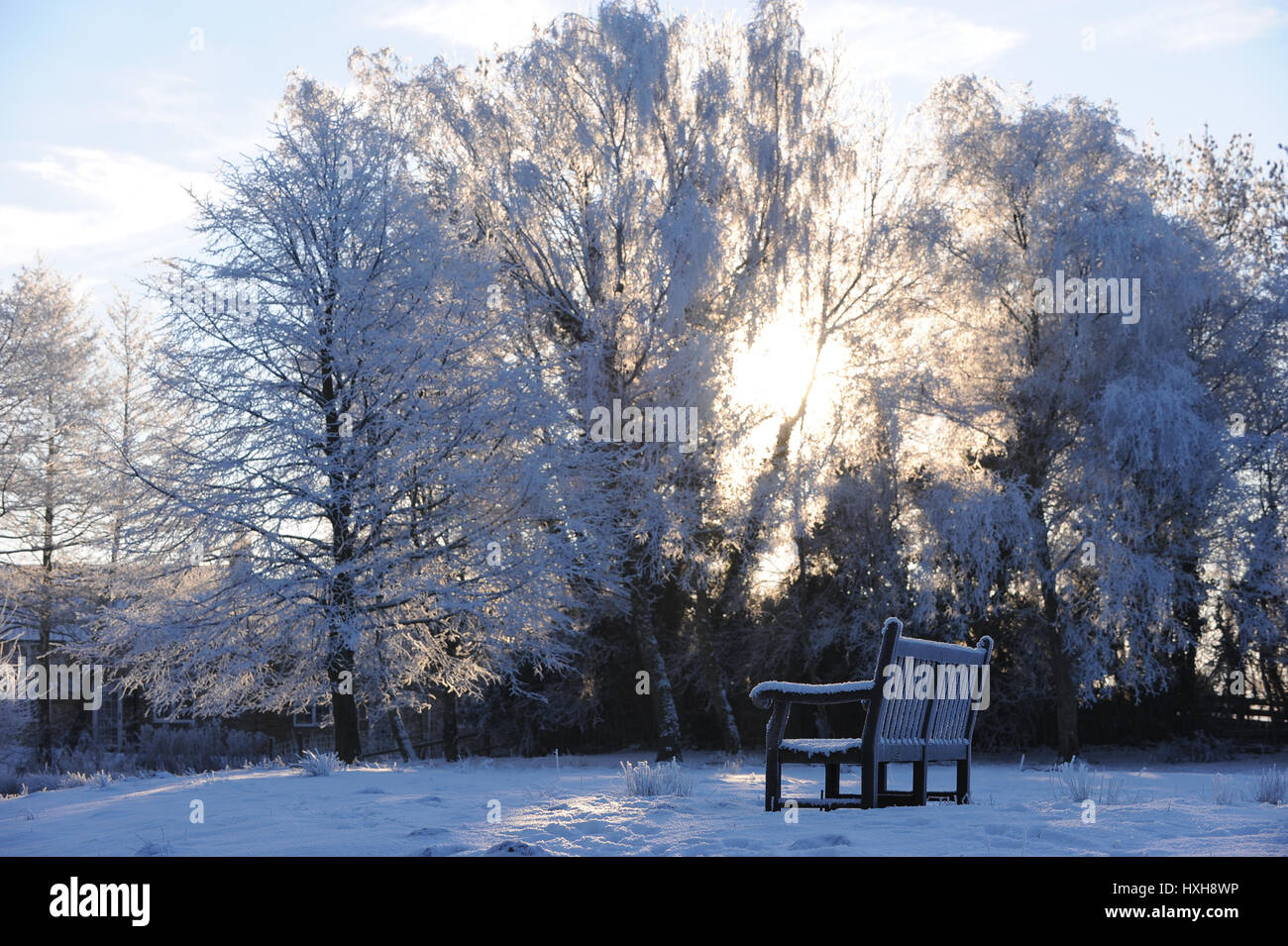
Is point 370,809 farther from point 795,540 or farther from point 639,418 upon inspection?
point 795,540

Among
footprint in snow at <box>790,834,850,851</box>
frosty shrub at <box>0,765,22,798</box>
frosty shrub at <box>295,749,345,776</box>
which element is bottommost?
frosty shrub at <box>0,765,22,798</box>

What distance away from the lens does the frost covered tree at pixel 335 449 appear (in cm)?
1364

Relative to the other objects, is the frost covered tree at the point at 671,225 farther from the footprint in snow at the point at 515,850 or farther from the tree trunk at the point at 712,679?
the footprint in snow at the point at 515,850

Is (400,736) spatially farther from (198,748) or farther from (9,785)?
(9,785)

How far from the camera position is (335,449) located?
1382 centimetres

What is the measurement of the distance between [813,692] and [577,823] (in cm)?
167

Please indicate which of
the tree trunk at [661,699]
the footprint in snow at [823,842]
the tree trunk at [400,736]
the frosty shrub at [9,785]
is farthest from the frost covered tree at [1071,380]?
the footprint in snow at [823,842]

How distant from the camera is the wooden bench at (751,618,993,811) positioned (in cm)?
647

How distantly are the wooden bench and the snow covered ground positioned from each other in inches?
9.9

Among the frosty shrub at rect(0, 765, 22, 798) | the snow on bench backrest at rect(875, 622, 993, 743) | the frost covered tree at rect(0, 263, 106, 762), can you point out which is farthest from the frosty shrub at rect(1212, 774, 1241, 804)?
the frost covered tree at rect(0, 263, 106, 762)

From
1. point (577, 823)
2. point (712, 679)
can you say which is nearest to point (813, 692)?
point (577, 823)

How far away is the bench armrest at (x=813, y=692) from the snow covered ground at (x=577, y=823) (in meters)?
0.65

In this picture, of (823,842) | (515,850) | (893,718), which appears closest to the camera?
(515,850)

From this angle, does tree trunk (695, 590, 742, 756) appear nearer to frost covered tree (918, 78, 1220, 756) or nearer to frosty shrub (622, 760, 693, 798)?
frost covered tree (918, 78, 1220, 756)
